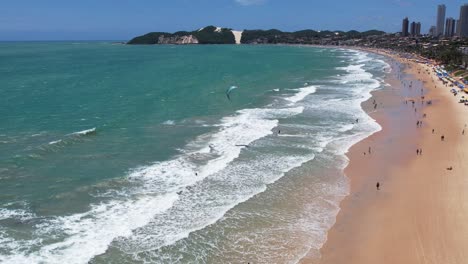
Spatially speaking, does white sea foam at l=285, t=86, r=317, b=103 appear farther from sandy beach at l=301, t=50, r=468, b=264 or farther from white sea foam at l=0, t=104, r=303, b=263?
white sea foam at l=0, t=104, r=303, b=263

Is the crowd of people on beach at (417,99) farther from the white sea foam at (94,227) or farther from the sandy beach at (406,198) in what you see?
the white sea foam at (94,227)

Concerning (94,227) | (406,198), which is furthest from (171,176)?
(406,198)

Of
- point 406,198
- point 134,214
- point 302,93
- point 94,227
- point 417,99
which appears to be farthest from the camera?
point 302,93

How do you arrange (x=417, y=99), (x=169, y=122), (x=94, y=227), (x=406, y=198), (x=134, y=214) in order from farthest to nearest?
(x=417, y=99)
(x=169, y=122)
(x=406, y=198)
(x=134, y=214)
(x=94, y=227)

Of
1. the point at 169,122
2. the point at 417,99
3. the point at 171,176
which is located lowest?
the point at 171,176

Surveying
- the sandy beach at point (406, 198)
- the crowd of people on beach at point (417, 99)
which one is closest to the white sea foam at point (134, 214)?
the sandy beach at point (406, 198)

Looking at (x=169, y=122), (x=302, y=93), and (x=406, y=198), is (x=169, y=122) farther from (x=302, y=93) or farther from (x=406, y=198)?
(x=302, y=93)
